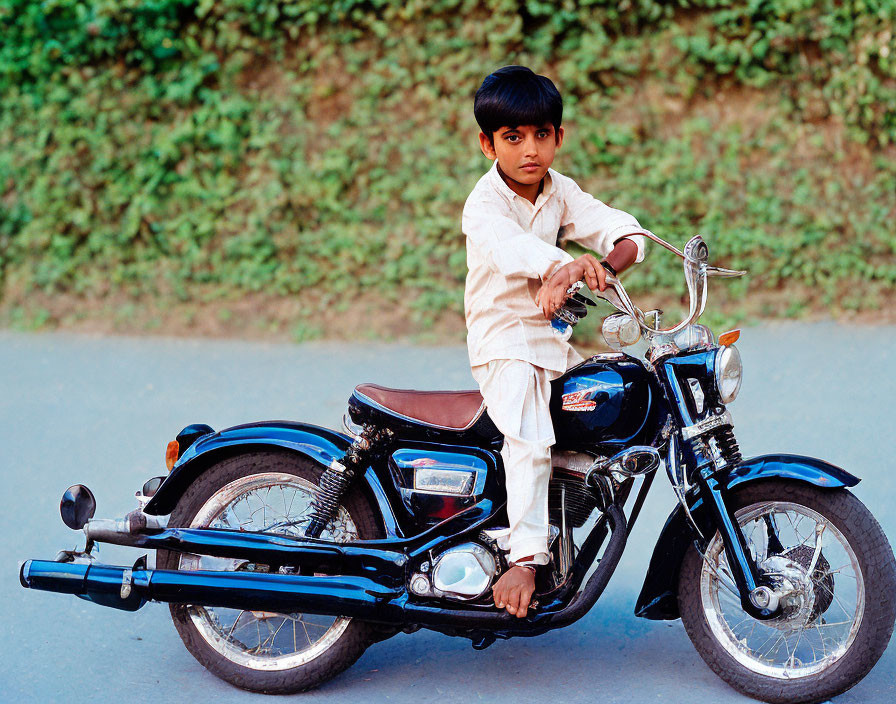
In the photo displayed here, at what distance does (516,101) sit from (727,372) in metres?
1.05

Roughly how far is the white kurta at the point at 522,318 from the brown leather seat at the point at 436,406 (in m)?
0.07

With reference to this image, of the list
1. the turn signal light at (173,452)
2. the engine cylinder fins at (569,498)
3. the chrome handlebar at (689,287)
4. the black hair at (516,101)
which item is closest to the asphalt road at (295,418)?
the engine cylinder fins at (569,498)

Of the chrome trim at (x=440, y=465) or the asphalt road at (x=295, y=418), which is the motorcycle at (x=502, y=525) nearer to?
the chrome trim at (x=440, y=465)

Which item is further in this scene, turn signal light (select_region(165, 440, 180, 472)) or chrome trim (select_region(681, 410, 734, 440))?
turn signal light (select_region(165, 440, 180, 472))

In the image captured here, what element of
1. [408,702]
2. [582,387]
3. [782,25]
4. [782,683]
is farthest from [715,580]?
[782,25]

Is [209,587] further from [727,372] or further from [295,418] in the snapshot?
[295,418]

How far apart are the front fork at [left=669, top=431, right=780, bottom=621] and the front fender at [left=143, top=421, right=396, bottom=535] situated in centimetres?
98

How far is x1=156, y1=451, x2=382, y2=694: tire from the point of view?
3461mm

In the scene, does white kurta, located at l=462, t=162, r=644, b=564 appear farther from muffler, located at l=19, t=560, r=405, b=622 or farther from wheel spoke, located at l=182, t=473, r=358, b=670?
wheel spoke, located at l=182, t=473, r=358, b=670

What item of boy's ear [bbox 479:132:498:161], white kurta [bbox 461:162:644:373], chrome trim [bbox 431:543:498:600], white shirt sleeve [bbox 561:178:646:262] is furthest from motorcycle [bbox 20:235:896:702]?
boy's ear [bbox 479:132:498:161]

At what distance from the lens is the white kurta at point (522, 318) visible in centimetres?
317

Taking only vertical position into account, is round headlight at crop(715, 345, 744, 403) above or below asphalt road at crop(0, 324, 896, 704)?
above

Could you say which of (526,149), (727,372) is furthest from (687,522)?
(526,149)

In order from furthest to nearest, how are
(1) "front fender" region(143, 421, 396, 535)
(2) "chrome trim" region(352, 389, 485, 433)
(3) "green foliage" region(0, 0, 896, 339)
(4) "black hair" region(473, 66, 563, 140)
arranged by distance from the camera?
1. (3) "green foliage" region(0, 0, 896, 339)
2. (1) "front fender" region(143, 421, 396, 535)
3. (2) "chrome trim" region(352, 389, 485, 433)
4. (4) "black hair" region(473, 66, 563, 140)
